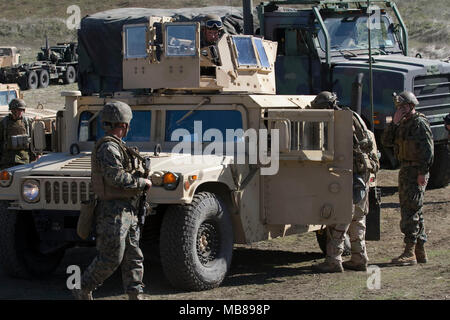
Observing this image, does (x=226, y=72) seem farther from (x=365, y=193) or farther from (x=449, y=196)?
(x=449, y=196)

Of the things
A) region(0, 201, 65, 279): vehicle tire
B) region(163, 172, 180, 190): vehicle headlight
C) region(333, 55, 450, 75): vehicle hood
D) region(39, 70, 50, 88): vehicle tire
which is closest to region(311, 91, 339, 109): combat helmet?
region(163, 172, 180, 190): vehicle headlight

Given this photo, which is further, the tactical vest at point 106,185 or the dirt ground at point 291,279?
the dirt ground at point 291,279

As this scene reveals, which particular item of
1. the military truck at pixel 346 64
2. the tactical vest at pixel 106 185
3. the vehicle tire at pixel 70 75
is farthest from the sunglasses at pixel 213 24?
the vehicle tire at pixel 70 75

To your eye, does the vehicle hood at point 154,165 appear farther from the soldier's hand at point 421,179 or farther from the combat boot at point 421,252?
the combat boot at point 421,252

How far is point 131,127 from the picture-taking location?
816 cm

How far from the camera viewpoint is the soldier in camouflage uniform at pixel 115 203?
6031mm

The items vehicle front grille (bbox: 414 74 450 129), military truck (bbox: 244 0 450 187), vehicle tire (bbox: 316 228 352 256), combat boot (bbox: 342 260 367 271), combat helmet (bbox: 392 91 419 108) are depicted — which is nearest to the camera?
combat boot (bbox: 342 260 367 271)

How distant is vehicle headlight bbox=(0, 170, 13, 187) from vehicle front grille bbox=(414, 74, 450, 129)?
6581 mm

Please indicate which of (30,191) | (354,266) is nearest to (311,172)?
(354,266)

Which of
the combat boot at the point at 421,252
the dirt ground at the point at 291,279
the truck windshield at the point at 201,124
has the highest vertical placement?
the truck windshield at the point at 201,124

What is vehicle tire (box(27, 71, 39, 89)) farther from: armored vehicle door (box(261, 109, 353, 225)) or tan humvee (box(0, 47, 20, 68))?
armored vehicle door (box(261, 109, 353, 225))

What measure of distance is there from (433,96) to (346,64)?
1.32 metres

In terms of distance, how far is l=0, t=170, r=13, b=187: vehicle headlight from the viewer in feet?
24.3

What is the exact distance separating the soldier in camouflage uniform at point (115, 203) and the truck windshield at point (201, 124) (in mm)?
1776
